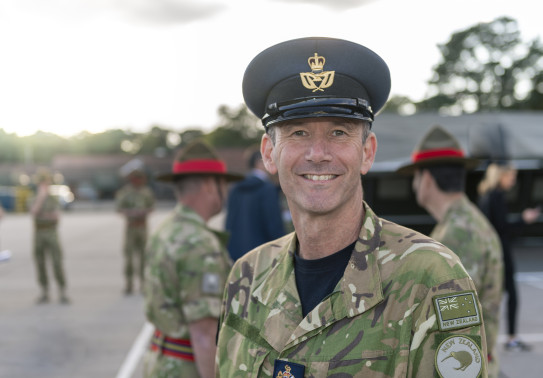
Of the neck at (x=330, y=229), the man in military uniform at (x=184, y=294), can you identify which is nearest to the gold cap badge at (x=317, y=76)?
the neck at (x=330, y=229)

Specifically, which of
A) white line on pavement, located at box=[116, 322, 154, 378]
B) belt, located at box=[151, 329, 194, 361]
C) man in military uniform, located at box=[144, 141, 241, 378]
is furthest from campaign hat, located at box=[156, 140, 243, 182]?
white line on pavement, located at box=[116, 322, 154, 378]

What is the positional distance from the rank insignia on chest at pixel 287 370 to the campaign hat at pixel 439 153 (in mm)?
1918

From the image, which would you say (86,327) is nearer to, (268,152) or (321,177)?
(268,152)

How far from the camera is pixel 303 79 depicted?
148cm

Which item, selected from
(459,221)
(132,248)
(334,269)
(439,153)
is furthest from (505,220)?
(132,248)

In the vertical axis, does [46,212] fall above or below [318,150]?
below

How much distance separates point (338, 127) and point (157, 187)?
1774 inches

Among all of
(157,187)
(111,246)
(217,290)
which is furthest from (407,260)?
(157,187)

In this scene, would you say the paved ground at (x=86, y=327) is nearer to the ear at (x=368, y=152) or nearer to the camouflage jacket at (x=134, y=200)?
the camouflage jacket at (x=134, y=200)

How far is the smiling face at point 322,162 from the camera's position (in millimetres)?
1389

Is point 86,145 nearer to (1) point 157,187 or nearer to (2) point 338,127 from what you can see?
(1) point 157,187

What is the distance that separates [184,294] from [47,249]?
6.41 metres

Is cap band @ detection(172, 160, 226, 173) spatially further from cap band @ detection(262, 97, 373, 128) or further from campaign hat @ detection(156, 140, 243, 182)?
cap band @ detection(262, 97, 373, 128)

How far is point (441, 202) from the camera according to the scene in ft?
9.34
